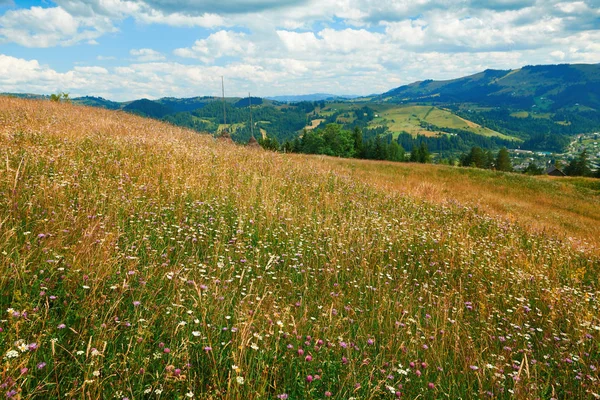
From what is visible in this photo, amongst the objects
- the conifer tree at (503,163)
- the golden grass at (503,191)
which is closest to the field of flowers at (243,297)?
the golden grass at (503,191)

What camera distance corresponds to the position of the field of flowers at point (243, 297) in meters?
2.72

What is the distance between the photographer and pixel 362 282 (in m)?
5.03

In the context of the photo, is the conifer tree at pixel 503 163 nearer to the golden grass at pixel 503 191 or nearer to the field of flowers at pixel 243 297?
the golden grass at pixel 503 191

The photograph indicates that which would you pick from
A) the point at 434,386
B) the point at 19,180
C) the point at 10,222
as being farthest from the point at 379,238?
the point at 19,180

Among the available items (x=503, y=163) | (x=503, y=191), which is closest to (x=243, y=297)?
(x=503, y=191)

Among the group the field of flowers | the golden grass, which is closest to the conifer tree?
the golden grass

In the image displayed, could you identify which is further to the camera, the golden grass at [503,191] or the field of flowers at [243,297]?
the golden grass at [503,191]

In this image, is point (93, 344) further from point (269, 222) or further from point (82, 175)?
point (82, 175)

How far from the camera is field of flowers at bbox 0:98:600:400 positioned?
272 cm

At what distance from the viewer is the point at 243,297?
4.12m

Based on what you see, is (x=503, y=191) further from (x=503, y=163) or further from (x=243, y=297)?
(x=503, y=163)

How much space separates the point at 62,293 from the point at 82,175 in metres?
4.31

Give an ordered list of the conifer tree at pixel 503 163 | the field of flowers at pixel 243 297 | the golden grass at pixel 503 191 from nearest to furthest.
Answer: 1. the field of flowers at pixel 243 297
2. the golden grass at pixel 503 191
3. the conifer tree at pixel 503 163

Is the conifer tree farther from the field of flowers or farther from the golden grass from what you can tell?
the field of flowers
